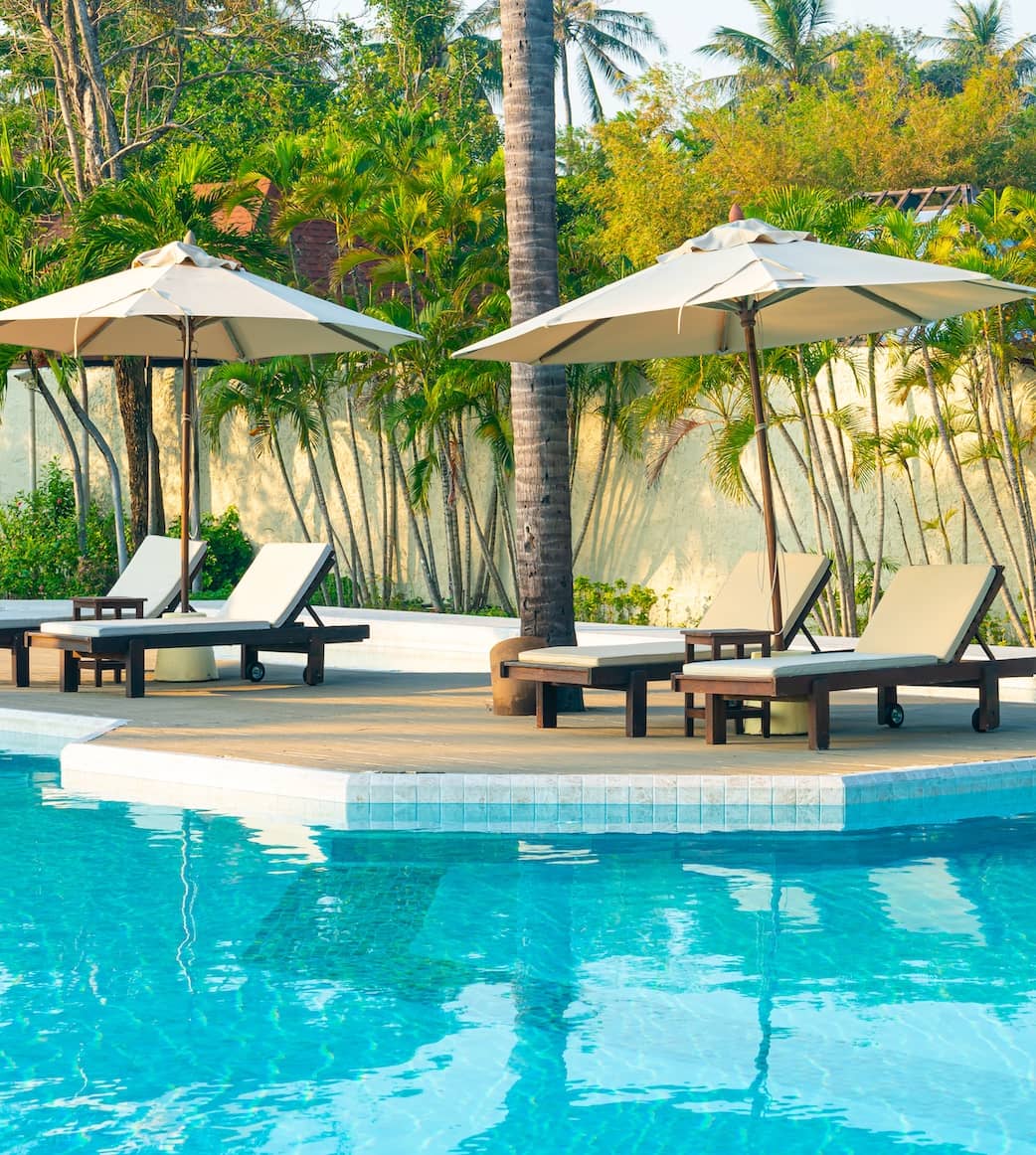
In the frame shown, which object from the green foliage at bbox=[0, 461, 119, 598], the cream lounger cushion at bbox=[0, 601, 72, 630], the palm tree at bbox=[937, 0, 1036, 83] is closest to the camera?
the cream lounger cushion at bbox=[0, 601, 72, 630]

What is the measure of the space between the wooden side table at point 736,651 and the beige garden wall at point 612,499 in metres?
5.54

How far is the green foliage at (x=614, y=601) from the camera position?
54.2ft

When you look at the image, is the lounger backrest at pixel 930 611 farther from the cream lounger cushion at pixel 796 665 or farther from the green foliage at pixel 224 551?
the green foliage at pixel 224 551

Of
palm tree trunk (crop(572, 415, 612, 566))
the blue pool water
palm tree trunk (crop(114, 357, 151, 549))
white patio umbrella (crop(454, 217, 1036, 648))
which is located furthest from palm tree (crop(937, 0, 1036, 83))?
the blue pool water

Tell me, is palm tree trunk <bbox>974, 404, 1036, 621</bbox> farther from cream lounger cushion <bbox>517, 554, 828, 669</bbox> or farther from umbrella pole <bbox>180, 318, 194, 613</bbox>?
umbrella pole <bbox>180, 318, 194, 613</bbox>

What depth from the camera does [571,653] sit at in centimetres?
905

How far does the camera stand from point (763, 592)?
33.0 ft

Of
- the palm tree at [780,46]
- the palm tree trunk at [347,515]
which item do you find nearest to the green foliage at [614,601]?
the palm tree trunk at [347,515]

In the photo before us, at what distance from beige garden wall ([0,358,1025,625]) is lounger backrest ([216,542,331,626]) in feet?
16.7

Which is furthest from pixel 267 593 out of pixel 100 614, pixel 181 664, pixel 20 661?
pixel 20 661

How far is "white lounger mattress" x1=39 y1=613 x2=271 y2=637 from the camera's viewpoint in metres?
10.5

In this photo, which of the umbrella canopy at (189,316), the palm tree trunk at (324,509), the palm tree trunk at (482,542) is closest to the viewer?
the umbrella canopy at (189,316)

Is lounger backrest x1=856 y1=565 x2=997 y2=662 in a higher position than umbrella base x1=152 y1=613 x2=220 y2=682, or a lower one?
higher

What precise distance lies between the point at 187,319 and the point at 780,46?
3891 cm
